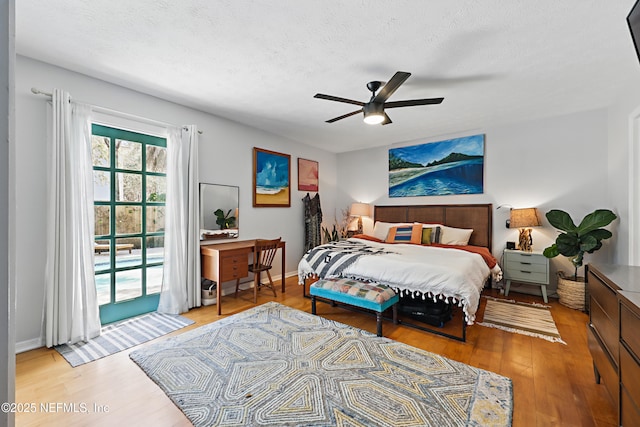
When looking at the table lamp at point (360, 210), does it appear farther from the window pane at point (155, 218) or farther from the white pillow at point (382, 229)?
the window pane at point (155, 218)

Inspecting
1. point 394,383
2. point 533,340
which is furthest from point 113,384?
point 533,340

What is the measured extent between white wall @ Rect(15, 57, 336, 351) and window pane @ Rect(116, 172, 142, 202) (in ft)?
2.01

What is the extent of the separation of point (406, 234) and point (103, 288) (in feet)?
13.2

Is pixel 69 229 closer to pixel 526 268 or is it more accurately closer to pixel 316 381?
pixel 316 381

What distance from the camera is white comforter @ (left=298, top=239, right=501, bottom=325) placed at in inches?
100

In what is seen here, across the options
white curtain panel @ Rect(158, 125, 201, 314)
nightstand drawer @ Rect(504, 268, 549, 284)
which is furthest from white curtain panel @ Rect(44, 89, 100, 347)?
nightstand drawer @ Rect(504, 268, 549, 284)

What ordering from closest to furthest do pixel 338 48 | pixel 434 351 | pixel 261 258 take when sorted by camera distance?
pixel 338 48
pixel 434 351
pixel 261 258

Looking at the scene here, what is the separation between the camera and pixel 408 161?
509cm

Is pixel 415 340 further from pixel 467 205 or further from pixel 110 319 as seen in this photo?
pixel 110 319

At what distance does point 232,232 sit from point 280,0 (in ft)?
9.85

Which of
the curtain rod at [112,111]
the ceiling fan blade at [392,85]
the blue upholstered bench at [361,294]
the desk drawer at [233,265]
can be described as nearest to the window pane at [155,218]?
the desk drawer at [233,265]

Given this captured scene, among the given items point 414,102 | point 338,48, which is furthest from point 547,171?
point 338,48

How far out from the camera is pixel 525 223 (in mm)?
A: 3758

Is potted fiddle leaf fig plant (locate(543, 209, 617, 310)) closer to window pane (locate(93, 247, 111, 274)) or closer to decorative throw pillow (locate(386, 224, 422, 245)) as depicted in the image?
decorative throw pillow (locate(386, 224, 422, 245))
